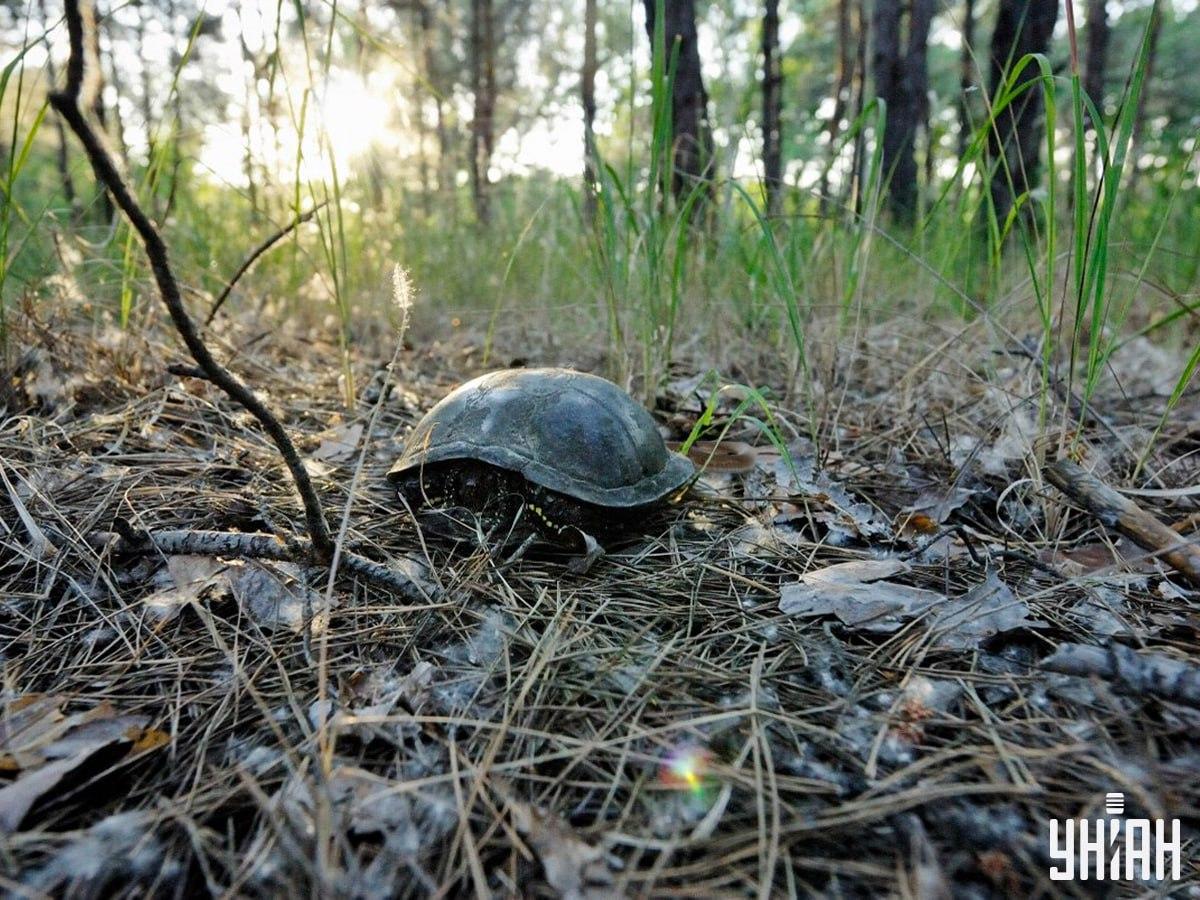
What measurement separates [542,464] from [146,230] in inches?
41.4

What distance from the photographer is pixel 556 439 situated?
1.93m

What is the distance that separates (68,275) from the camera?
2.79 m

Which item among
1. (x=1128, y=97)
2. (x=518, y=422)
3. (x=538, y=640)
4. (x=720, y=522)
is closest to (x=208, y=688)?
(x=538, y=640)

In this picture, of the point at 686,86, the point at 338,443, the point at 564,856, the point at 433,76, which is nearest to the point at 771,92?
the point at 686,86

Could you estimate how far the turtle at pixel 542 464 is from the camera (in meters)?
1.88

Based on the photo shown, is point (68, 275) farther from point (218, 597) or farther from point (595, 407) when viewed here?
point (595, 407)

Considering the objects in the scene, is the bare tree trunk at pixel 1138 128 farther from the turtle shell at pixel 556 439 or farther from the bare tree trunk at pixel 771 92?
the bare tree trunk at pixel 771 92

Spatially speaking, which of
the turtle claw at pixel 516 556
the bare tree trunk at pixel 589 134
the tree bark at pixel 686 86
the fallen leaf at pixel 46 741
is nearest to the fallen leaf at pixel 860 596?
the turtle claw at pixel 516 556

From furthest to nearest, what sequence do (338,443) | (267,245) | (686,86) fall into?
(686,86), (338,443), (267,245)

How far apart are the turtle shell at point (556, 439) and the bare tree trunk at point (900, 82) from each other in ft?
19.8

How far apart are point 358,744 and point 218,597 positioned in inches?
23.8

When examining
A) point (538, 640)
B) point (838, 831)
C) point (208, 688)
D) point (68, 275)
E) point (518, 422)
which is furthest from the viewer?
point (68, 275)

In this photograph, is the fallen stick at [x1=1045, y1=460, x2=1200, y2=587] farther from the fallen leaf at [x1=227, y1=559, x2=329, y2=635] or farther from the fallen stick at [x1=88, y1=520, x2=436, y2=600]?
the fallen leaf at [x1=227, y1=559, x2=329, y2=635]

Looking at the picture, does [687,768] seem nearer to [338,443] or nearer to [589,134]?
[338,443]
